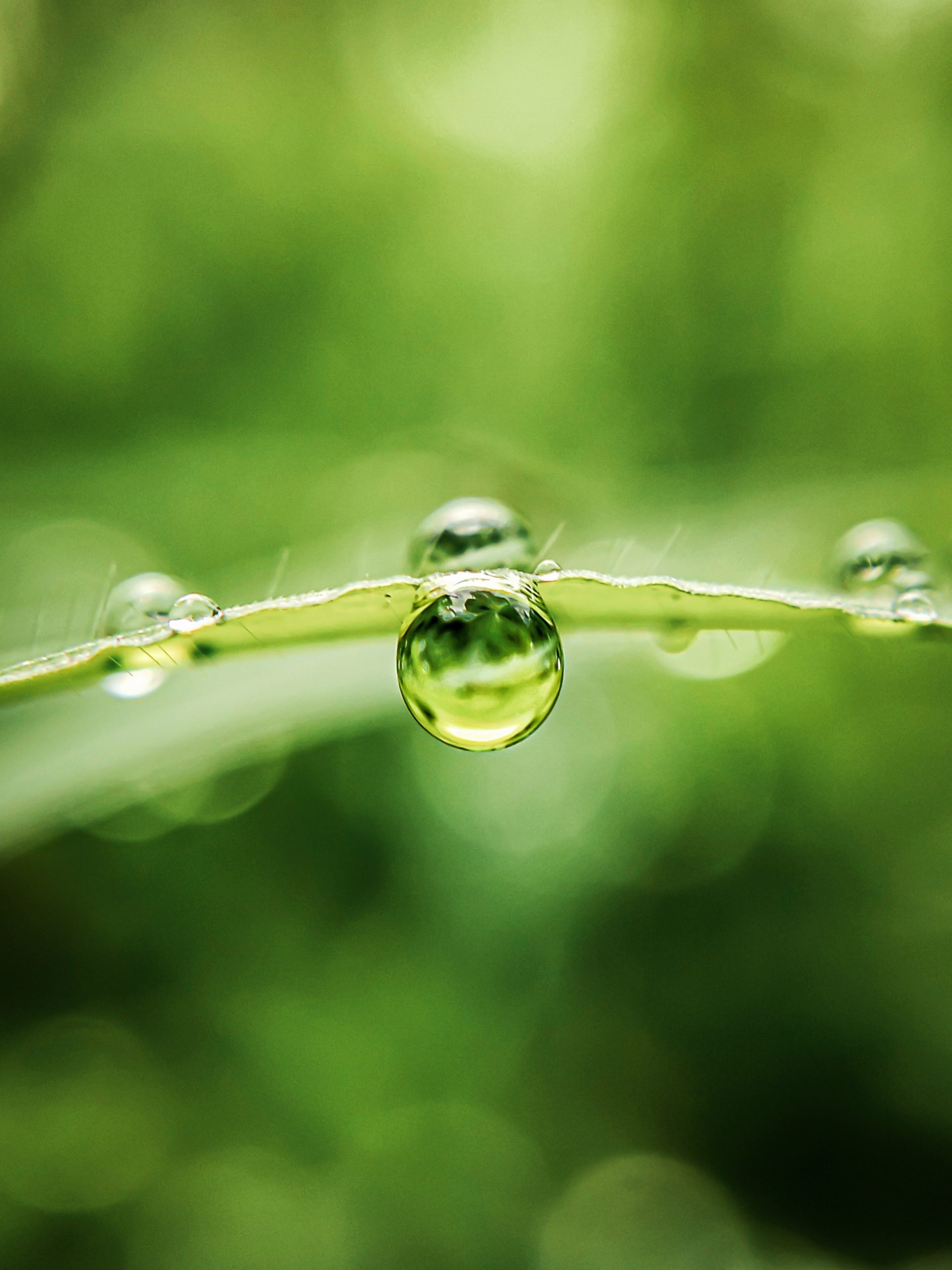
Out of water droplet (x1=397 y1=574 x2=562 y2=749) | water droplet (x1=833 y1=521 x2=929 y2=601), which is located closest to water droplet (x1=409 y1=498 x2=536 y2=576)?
water droplet (x1=397 y1=574 x2=562 y2=749)

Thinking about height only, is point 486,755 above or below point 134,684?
above

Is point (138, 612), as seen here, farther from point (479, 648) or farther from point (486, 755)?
point (486, 755)

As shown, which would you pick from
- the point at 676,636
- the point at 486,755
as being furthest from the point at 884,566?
the point at 486,755

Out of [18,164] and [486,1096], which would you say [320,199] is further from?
[486,1096]

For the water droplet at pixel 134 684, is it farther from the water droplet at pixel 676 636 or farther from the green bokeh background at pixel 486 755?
the water droplet at pixel 676 636

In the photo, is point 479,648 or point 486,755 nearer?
point 479,648

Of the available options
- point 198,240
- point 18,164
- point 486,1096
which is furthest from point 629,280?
point 486,1096

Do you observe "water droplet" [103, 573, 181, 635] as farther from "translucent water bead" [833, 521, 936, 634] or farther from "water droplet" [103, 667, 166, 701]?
"translucent water bead" [833, 521, 936, 634]
